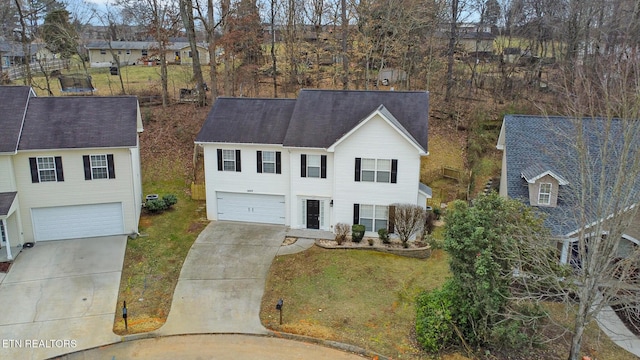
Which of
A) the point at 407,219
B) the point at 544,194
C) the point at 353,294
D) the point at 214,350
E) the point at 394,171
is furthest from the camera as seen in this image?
the point at 394,171

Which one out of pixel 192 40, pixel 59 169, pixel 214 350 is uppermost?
pixel 192 40

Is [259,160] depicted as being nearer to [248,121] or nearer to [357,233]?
[248,121]

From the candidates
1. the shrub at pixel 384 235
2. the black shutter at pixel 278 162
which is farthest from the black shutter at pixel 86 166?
the shrub at pixel 384 235

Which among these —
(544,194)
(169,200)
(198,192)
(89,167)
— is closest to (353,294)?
(544,194)

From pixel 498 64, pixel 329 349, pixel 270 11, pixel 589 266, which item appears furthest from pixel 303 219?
pixel 498 64

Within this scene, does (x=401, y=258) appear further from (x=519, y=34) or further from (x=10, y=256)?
(x=519, y=34)

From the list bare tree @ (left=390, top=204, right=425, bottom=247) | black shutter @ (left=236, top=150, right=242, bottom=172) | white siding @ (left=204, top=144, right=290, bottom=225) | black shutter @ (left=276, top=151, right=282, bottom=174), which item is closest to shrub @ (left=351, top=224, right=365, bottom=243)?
bare tree @ (left=390, top=204, right=425, bottom=247)

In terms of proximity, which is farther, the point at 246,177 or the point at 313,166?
the point at 246,177
